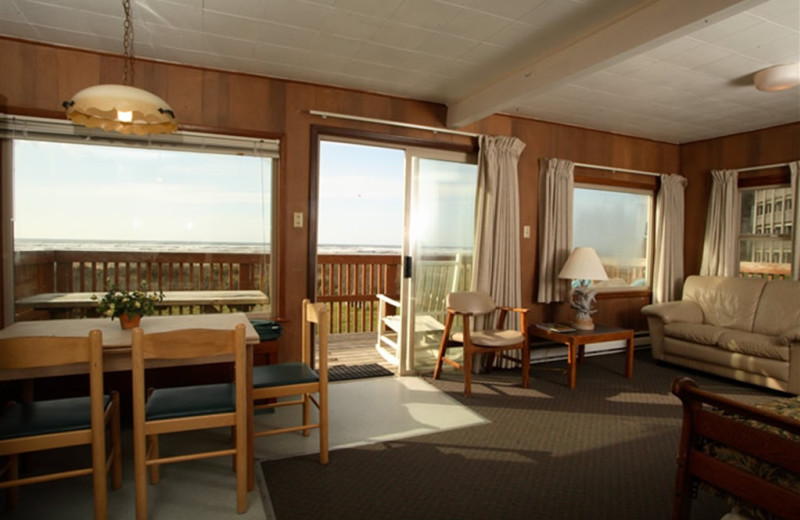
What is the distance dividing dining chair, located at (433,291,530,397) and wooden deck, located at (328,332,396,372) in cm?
77

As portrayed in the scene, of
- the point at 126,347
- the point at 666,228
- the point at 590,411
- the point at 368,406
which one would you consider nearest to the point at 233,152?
the point at 126,347

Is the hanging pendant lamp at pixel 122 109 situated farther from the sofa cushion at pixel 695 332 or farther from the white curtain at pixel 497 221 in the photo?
the sofa cushion at pixel 695 332

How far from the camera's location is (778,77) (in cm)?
317

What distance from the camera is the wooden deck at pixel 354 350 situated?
4.60 metres

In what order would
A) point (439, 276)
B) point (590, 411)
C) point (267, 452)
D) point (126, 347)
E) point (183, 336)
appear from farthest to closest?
point (439, 276), point (590, 411), point (267, 452), point (126, 347), point (183, 336)

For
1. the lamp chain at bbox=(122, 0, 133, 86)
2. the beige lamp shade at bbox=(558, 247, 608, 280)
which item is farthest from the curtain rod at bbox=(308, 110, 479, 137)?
the beige lamp shade at bbox=(558, 247, 608, 280)

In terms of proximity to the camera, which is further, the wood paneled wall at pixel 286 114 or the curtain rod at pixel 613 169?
the curtain rod at pixel 613 169

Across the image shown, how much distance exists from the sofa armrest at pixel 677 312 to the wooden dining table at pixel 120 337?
409 cm

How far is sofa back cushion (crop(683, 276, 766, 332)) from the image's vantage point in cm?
438

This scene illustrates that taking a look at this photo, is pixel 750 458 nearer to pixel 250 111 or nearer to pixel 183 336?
pixel 183 336

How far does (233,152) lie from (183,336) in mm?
2028

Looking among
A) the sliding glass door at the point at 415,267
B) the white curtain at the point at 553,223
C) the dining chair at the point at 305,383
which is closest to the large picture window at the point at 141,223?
the sliding glass door at the point at 415,267

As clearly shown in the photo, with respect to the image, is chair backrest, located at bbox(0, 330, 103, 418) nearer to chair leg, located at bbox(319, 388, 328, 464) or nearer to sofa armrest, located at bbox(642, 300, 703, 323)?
chair leg, located at bbox(319, 388, 328, 464)

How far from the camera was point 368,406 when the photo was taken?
3.37 meters
